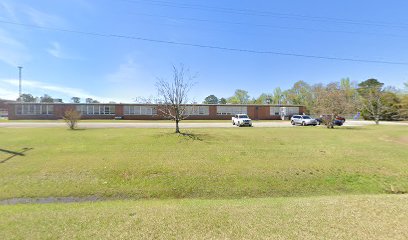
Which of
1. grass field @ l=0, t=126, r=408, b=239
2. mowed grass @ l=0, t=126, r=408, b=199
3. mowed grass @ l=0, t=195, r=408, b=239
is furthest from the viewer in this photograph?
mowed grass @ l=0, t=126, r=408, b=199

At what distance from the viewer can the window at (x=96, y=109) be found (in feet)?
149

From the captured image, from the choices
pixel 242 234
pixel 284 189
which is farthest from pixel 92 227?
pixel 284 189

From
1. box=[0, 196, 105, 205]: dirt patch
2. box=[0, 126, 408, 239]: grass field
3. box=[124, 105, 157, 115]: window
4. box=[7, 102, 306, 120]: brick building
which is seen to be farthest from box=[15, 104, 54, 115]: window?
box=[0, 196, 105, 205]: dirt patch

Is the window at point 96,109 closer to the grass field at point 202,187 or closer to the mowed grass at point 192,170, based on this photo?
the grass field at point 202,187

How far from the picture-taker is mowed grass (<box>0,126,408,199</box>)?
293 inches

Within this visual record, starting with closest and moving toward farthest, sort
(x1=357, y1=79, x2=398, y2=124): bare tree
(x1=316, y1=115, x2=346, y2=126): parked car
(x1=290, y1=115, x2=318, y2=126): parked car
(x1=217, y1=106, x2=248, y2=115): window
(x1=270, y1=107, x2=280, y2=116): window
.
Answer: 1. (x1=316, y1=115, x2=346, y2=126): parked car
2. (x1=290, y1=115, x2=318, y2=126): parked car
3. (x1=357, y1=79, x2=398, y2=124): bare tree
4. (x1=217, y1=106, x2=248, y2=115): window
5. (x1=270, y1=107, x2=280, y2=116): window

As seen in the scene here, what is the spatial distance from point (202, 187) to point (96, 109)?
144ft

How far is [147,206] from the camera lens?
534 centimetres

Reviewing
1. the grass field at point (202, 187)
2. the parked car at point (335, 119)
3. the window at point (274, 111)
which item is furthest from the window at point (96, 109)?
the parked car at point (335, 119)

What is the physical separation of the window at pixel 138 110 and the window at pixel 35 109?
13726 millimetres

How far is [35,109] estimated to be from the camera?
44.2m

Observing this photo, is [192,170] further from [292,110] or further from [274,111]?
[292,110]

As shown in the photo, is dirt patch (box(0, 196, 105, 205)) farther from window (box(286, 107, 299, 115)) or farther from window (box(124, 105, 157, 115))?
window (box(286, 107, 299, 115))

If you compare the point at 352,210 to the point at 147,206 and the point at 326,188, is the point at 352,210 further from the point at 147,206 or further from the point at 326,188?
the point at 147,206
